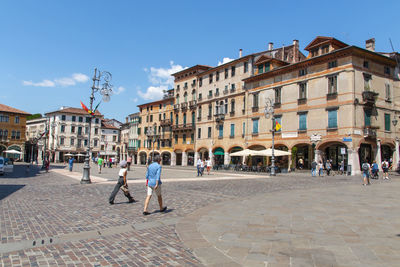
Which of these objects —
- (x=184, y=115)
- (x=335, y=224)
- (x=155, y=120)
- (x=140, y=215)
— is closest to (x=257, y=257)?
(x=335, y=224)

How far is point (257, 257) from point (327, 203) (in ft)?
21.1

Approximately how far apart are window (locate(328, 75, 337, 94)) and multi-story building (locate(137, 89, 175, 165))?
32350 millimetres

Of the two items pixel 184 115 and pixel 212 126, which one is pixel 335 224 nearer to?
pixel 212 126

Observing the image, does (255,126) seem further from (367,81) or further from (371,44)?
(371,44)

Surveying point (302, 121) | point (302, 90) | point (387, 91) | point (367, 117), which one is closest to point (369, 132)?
point (367, 117)

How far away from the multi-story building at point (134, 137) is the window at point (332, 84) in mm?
45303

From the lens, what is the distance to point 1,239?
533 centimetres

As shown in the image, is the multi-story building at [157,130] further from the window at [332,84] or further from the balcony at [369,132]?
the balcony at [369,132]

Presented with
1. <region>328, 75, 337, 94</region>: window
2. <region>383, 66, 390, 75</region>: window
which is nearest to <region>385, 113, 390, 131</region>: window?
<region>383, 66, 390, 75</region>: window

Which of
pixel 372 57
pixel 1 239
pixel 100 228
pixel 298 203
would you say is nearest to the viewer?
pixel 1 239

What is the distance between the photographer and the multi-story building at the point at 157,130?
58.7 m

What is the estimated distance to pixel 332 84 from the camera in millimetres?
31391

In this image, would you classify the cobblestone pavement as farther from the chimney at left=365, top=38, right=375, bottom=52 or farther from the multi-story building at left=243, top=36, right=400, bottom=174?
the chimney at left=365, top=38, right=375, bottom=52

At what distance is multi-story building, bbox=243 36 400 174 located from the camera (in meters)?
29.6
